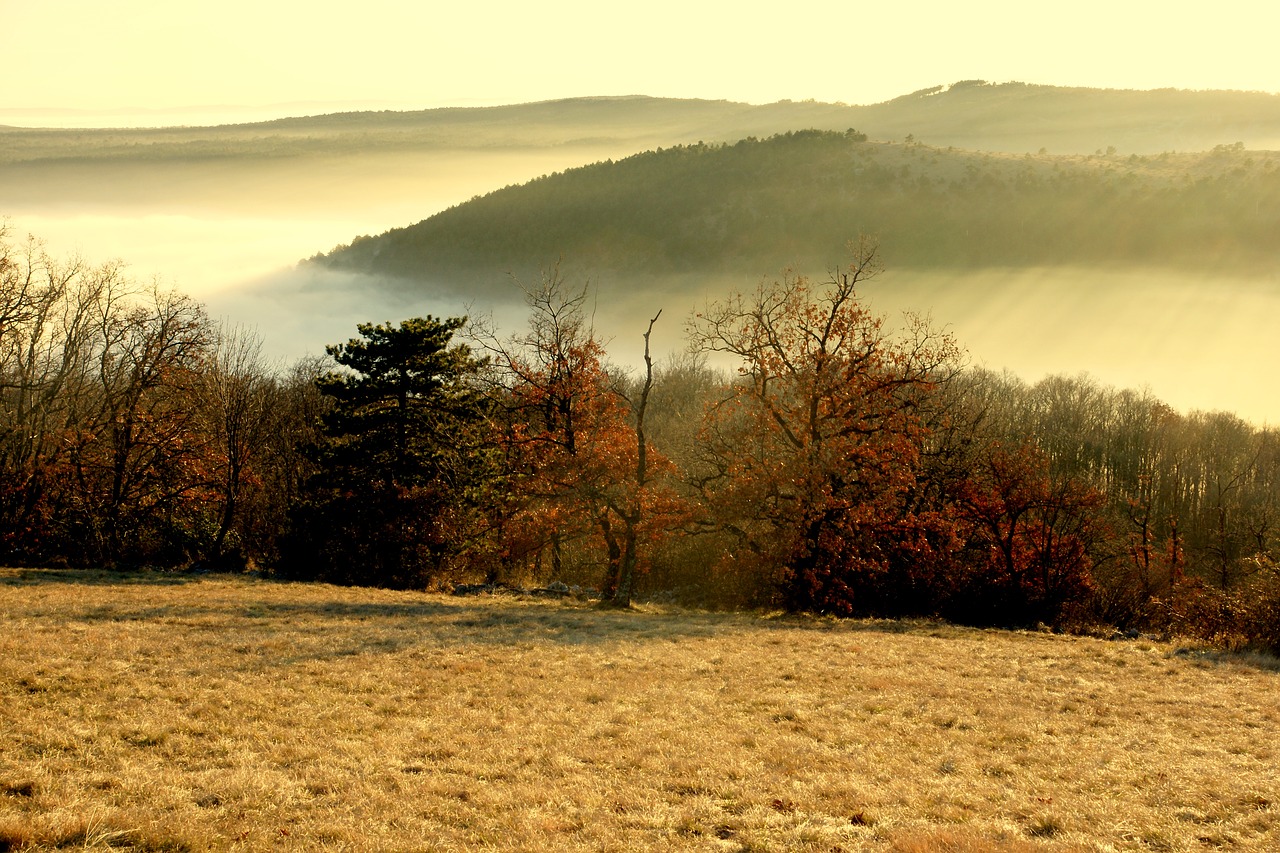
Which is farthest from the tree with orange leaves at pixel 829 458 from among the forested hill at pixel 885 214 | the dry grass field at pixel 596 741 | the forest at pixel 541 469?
the forested hill at pixel 885 214

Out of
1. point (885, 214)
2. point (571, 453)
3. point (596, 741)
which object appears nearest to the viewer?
point (596, 741)

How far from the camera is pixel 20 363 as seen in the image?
4084 centimetres

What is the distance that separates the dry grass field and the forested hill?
4207 inches

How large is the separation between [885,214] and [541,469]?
10230cm

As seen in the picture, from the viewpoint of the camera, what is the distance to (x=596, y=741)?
1333cm

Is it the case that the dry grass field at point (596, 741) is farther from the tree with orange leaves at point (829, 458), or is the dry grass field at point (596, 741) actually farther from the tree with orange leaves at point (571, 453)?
the tree with orange leaves at point (571, 453)

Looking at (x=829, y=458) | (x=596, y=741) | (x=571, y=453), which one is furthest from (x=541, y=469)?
(x=596, y=741)

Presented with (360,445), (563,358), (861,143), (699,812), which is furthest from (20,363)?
(861,143)

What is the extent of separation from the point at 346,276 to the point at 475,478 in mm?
123547

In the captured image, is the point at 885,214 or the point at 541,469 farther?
the point at 885,214

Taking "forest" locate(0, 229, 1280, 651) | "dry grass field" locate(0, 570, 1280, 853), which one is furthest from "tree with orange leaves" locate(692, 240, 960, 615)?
"dry grass field" locate(0, 570, 1280, 853)

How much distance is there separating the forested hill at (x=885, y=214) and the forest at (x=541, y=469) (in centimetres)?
8301

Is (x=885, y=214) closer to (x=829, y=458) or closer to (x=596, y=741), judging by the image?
(x=829, y=458)

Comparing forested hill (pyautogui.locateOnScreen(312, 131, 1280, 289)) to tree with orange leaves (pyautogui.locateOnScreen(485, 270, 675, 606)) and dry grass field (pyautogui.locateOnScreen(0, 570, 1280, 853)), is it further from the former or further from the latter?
dry grass field (pyautogui.locateOnScreen(0, 570, 1280, 853))
